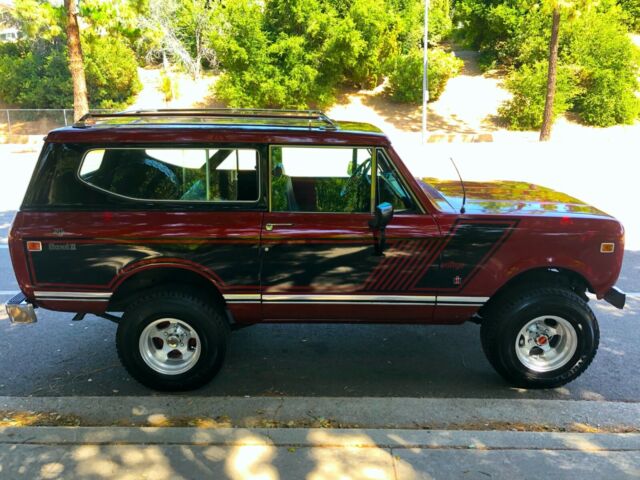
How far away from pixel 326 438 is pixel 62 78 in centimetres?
3258

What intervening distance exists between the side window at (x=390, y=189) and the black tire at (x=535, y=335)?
98 centimetres

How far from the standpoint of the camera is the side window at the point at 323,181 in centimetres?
386

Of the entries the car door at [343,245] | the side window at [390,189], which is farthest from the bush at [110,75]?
the side window at [390,189]

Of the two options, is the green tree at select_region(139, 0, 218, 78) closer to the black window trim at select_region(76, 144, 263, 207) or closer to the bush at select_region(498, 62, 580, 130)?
the bush at select_region(498, 62, 580, 130)

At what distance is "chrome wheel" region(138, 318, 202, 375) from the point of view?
3.89 m

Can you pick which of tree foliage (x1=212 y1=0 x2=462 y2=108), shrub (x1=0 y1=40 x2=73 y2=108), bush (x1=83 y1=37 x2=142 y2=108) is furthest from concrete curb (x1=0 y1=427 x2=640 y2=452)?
shrub (x1=0 y1=40 x2=73 y2=108)

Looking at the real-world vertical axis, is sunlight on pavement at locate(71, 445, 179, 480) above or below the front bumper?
below

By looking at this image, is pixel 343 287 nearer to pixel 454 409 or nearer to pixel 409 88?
pixel 454 409

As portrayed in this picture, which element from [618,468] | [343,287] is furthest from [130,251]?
[618,468]

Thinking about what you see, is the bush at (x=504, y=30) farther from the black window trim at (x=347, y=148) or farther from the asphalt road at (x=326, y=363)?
the black window trim at (x=347, y=148)

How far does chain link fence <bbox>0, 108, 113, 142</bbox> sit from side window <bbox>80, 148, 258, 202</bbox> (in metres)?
26.0

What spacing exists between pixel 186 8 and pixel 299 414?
118 feet

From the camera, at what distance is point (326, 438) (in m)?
3.19

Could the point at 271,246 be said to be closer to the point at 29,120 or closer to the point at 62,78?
the point at 29,120
